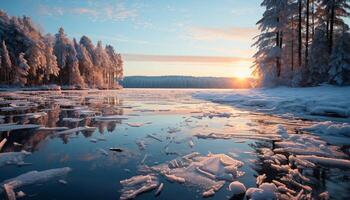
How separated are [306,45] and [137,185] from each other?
24.3 metres

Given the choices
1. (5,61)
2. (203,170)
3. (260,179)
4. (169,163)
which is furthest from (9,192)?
(5,61)

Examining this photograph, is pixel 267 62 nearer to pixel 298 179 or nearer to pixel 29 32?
pixel 298 179

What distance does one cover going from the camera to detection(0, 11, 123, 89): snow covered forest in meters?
47.9

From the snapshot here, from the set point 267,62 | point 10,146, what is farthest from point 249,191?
point 267,62

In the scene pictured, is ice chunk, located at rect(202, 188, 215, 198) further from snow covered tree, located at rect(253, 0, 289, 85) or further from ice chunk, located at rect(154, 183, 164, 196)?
snow covered tree, located at rect(253, 0, 289, 85)

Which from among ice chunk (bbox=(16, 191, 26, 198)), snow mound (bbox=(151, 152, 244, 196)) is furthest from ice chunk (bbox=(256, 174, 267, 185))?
ice chunk (bbox=(16, 191, 26, 198))

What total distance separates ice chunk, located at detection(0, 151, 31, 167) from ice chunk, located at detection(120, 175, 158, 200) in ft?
7.64

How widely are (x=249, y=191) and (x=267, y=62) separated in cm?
2497

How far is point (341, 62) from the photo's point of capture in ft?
63.6

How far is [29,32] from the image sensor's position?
182 feet

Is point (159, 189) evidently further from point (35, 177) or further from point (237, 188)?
point (35, 177)

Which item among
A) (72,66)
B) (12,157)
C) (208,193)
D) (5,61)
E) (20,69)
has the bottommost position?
(208,193)

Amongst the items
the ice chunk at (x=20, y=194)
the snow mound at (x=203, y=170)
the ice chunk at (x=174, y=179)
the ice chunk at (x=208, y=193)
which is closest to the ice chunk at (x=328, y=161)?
the snow mound at (x=203, y=170)

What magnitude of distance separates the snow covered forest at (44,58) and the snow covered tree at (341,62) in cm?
4510
